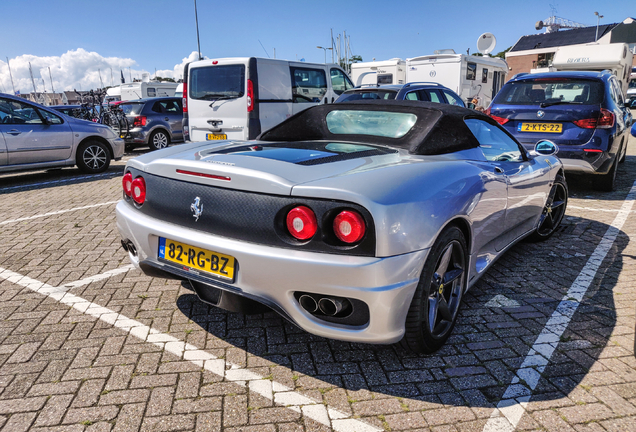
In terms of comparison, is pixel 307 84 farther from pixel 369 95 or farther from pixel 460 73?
pixel 460 73

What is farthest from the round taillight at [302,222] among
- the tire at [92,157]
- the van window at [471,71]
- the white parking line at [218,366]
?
the van window at [471,71]

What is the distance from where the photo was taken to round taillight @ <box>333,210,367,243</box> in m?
2.16

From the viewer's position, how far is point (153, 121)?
12.8 metres

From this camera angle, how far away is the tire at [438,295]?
95.1 inches

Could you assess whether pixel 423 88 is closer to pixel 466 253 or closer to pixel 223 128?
pixel 223 128

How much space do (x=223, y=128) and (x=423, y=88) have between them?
3.91m

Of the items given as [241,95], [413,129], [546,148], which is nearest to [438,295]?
[413,129]

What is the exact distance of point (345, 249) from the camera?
7.14ft

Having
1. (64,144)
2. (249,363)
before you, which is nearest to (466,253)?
(249,363)

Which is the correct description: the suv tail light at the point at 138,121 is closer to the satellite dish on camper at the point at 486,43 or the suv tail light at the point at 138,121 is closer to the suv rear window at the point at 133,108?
the suv rear window at the point at 133,108

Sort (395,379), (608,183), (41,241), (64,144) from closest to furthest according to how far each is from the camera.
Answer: (395,379), (41,241), (608,183), (64,144)

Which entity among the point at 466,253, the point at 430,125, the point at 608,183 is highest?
the point at 430,125

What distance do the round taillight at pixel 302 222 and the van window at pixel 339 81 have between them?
29.0ft

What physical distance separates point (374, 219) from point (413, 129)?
1235 mm
